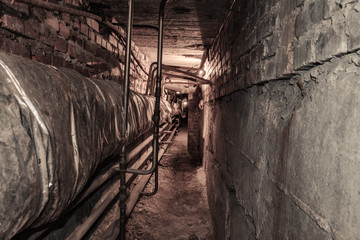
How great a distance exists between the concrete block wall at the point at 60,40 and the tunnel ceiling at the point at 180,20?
12.0 inches

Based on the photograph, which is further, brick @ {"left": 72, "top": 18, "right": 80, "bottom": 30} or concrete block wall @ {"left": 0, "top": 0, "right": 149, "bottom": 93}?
brick @ {"left": 72, "top": 18, "right": 80, "bottom": 30}

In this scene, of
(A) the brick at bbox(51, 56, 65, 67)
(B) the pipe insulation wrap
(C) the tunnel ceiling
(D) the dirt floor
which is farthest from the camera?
(D) the dirt floor

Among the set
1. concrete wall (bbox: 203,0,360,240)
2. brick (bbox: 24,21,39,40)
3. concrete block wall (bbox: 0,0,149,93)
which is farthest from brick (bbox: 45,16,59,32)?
concrete wall (bbox: 203,0,360,240)

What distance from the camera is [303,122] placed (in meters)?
0.65

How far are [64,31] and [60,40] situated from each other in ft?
0.26

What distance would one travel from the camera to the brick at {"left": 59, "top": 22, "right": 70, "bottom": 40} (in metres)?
1.41

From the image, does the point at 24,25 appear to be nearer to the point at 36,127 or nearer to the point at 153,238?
the point at 36,127

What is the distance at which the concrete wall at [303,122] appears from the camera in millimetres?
468

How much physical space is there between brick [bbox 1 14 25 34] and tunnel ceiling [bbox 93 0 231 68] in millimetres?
993

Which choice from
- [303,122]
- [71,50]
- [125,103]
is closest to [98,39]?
[71,50]

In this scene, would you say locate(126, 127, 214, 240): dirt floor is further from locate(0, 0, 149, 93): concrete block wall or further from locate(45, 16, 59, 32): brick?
locate(45, 16, 59, 32): brick

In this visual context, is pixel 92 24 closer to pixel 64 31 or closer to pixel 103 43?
pixel 103 43

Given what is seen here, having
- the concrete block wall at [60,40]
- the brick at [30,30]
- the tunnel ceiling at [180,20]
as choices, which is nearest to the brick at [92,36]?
the concrete block wall at [60,40]

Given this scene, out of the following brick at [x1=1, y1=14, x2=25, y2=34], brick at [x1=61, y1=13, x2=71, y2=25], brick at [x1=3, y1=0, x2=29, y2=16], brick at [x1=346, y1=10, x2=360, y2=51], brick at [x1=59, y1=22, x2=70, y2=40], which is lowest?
brick at [x1=346, y1=10, x2=360, y2=51]
